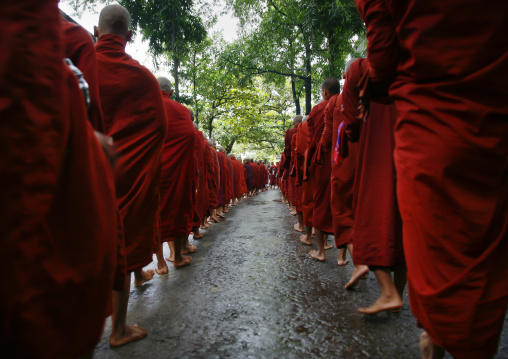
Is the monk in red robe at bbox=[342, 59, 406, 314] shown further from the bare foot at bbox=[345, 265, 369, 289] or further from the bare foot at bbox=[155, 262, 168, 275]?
the bare foot at bbox=[155, 262, 168, 275]

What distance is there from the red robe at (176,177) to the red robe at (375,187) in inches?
69.9

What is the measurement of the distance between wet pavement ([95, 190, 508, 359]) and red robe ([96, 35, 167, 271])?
0.48 metres

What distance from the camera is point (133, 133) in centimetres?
218

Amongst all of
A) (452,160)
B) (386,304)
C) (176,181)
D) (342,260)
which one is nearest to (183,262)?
(176,181)

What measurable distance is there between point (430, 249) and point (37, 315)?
123 cm

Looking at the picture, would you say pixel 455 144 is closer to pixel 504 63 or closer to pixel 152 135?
pixel 504 63

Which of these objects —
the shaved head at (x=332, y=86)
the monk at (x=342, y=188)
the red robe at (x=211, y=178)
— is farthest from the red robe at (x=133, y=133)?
the red robe at (x=211, y=178)

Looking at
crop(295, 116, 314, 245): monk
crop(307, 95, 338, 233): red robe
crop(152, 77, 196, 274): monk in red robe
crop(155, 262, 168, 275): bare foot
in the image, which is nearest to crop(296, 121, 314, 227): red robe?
crop(295, 116, 314, 245): monk

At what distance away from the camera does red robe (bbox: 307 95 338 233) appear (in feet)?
10.8

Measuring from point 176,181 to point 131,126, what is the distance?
118cm

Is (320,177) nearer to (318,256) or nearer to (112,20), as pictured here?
(318,256)

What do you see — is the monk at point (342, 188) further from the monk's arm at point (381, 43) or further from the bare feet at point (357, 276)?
the monk's arm at point (381, 43)

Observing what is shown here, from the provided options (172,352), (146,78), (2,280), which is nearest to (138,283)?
(172,352)

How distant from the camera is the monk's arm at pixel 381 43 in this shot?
1397 millimetres
